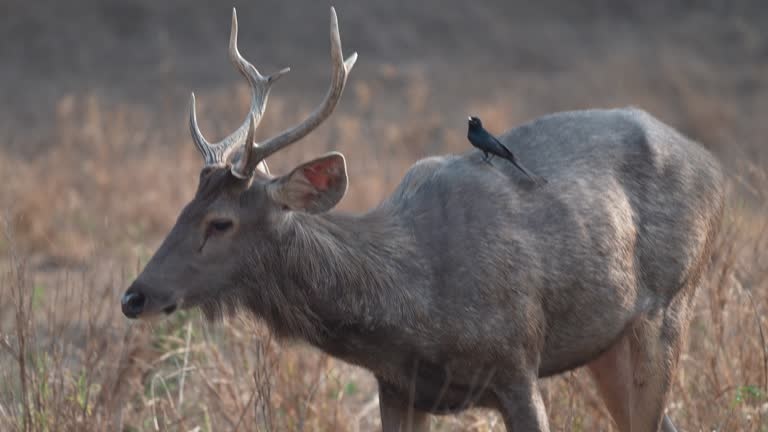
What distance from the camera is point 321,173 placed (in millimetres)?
4023

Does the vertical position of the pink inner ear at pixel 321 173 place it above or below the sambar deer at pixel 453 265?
above

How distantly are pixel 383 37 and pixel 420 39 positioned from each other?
0.64 metres

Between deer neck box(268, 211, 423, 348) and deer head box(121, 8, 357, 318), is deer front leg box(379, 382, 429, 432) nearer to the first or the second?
deer neck box(268, 211, 423, 348)

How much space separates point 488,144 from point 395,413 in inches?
38.8

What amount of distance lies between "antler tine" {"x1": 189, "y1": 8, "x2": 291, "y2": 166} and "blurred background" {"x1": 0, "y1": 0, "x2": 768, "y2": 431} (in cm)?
58

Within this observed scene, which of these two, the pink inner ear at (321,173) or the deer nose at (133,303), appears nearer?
the deer nose at (133,303)

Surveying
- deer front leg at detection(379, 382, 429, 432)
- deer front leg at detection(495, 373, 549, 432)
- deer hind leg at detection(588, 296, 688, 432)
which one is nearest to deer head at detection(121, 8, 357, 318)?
deer front leg at detection(379, 382, 429, 432)

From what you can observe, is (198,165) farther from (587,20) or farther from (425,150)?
(587,20)

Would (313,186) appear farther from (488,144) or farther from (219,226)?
(488,144)

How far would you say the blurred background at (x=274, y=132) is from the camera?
194 inches

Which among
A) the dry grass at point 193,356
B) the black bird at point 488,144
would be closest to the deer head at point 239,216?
the dry grass at point 193,356

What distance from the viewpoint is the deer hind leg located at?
15.0 feet

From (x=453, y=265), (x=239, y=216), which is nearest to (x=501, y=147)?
(x=453, y=265)

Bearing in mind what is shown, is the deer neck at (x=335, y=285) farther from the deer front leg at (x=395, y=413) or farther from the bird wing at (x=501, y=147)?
the bird wing at (x=501, y=147)
